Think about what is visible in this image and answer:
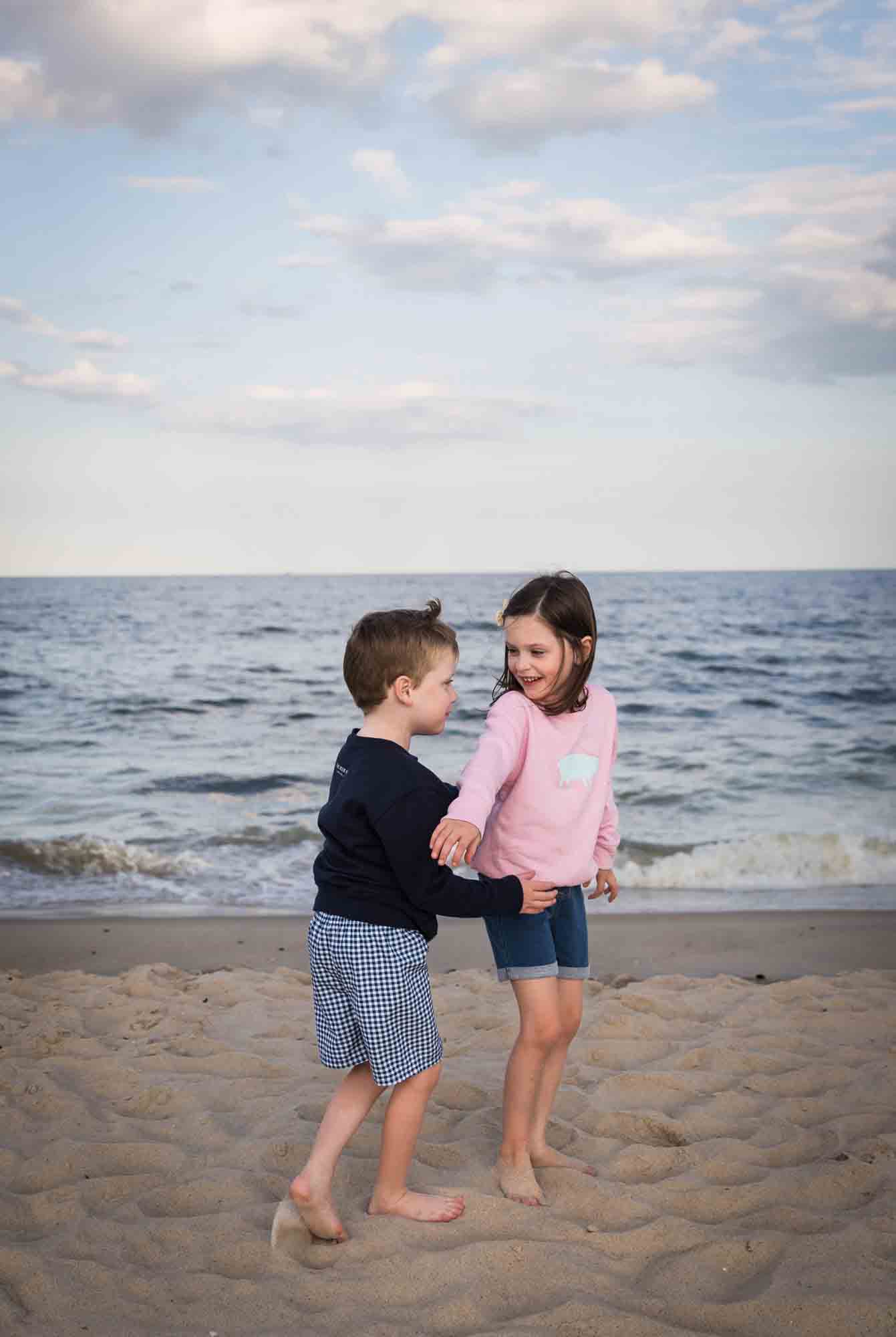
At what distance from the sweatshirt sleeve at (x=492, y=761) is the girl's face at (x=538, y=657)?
6 cm

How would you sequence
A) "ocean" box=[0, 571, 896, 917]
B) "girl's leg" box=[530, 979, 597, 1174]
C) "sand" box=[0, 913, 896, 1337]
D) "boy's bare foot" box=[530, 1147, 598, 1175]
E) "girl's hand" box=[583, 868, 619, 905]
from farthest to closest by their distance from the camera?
"ocean" box=[0, 571, 896, 917] < "girl's hand" box=[583, 868, 619, 905] < "boy's bare foot" box=[530, 1147, 598, 1175] < "girl's leg" box=[530, 979, 597, 1174] < "sand" box=[0, 913, 896, 1337]

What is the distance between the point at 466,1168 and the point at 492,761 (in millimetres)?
1244

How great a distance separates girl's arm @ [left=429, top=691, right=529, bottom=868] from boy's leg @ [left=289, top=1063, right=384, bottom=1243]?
2.16 feet

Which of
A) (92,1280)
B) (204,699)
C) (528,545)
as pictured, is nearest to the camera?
(92,1280)

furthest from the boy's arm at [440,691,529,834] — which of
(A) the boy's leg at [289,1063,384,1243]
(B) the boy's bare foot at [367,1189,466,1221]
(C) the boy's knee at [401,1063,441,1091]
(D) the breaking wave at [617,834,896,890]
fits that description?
(D) the breaking wave at [617,834,896,890]

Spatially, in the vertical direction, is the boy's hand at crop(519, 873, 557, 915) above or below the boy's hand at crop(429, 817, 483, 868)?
below

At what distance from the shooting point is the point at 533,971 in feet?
9.16

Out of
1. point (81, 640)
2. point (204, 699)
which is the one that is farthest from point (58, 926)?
point (81, 640)

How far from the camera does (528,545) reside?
34844mm

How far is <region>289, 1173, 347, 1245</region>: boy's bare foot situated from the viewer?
2576 mm

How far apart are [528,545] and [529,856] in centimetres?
3244

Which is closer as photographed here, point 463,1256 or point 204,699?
point 463,1256

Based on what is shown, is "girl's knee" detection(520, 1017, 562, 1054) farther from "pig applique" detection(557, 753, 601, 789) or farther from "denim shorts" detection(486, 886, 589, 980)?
"pig applique" detection(557, 753, 601, 789)

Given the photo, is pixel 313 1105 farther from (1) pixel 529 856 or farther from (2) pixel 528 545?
(2) pixel 528 545
